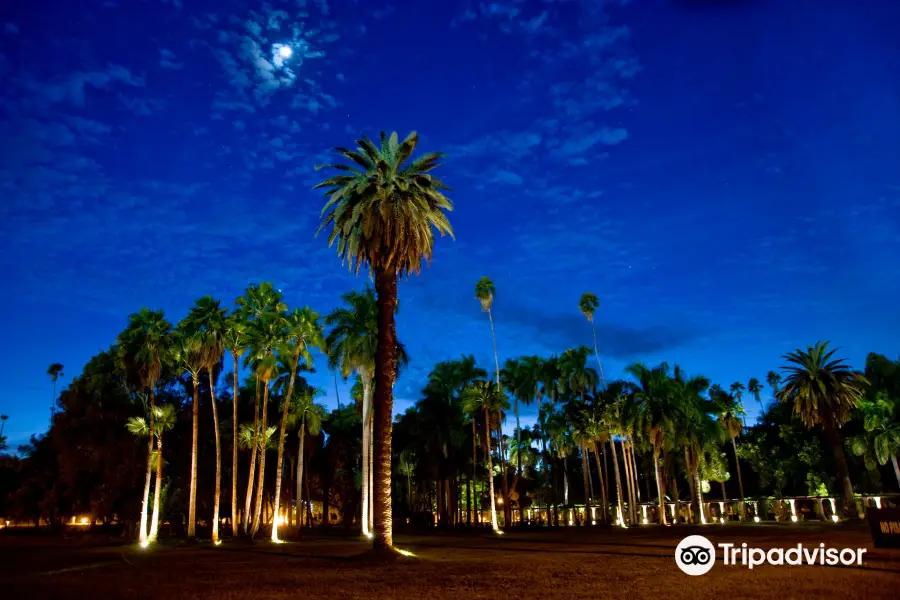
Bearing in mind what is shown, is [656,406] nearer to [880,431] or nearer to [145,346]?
[880,431]

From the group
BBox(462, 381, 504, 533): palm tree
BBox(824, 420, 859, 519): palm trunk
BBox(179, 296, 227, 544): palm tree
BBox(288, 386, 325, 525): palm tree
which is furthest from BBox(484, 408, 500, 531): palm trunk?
BBox(824, 420, 859, 519): palm trunk

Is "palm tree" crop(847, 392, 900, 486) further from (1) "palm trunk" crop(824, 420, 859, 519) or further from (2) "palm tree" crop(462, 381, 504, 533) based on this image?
(2) "palm tree" crop(462, 381, 504, 533)

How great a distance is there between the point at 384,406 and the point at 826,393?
149 feet

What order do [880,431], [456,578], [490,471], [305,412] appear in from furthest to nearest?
[880,431] < [305,412] < [490,471] < [456,578]

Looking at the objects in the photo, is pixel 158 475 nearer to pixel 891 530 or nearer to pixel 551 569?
pixel 551 569

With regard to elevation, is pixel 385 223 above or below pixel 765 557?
above

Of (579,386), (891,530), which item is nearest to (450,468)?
(579,386)

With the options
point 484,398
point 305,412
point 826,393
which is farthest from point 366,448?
point 826,393

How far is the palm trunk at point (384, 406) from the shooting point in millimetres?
24125

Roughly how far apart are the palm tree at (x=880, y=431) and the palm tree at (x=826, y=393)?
54.9 inches

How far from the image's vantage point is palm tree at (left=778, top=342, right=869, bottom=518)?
52.4 meters

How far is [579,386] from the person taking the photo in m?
61.2

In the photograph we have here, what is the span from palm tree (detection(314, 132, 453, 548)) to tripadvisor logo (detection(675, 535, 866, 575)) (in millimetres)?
11890

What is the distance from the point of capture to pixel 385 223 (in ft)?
83.7
